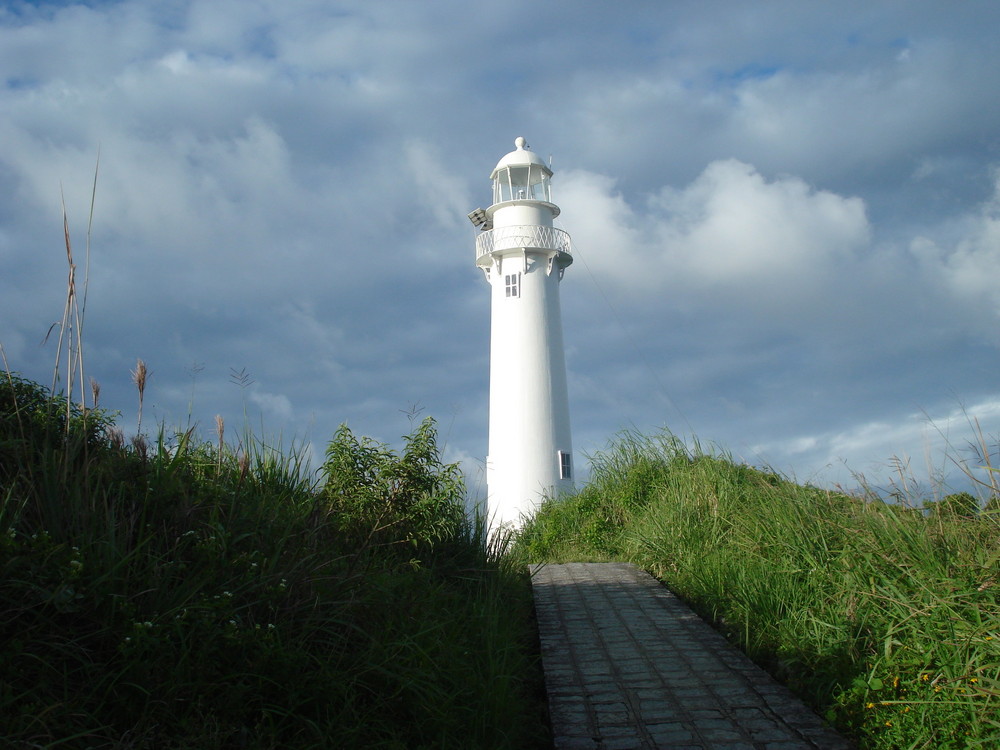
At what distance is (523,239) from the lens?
765 inches

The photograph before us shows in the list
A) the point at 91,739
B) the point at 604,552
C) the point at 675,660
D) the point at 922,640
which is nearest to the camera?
the point at 91,739

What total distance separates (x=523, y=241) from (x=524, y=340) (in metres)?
2.52

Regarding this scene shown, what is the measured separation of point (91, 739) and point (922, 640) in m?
4.70

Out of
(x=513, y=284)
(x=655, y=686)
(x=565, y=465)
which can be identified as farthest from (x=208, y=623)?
(x=513, y=284)

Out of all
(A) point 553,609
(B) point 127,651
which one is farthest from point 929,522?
(B) point 127,651

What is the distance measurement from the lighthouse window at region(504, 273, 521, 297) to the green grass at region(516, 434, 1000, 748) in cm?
1087

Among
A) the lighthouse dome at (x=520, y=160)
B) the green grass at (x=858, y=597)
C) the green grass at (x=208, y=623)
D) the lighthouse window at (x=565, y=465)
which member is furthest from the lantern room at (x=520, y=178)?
the green grass at (x=208, y=623)

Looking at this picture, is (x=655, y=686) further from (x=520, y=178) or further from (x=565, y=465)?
(x=520, y=178)

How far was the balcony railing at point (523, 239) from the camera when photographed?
63.7 feet

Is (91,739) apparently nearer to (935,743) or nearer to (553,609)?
(935,743)

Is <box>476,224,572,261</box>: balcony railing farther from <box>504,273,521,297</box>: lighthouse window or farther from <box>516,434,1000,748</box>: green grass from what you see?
<box>516,434,1000,748</box>: green grass

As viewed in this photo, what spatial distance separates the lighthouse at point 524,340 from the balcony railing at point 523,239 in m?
0.03

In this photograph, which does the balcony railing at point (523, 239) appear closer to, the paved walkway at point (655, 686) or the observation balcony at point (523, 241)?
the observation balcony at point (523, 241)

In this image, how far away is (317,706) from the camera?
12.4 feet
